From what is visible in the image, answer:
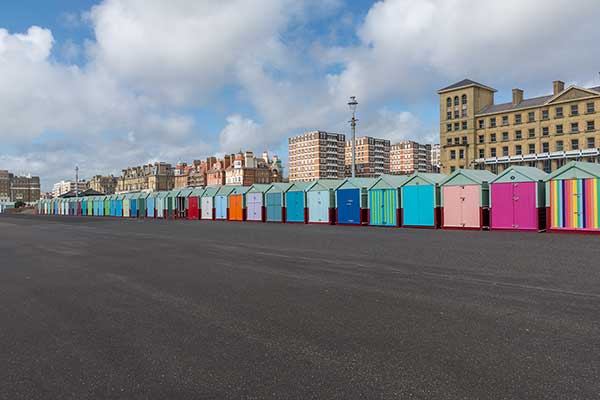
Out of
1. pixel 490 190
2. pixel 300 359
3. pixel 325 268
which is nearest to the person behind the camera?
pixel 300 359

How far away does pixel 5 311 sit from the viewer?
241 inches

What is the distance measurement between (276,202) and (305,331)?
27.6 meters

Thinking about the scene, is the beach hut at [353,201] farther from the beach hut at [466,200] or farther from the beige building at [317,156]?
the beige building at [317,156]

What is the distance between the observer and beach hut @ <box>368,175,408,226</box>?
24.6 metres

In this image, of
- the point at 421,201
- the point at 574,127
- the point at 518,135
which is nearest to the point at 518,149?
the point at 518,135

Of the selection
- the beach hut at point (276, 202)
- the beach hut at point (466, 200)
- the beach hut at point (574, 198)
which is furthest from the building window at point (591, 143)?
the beach hut at point (574, 198)

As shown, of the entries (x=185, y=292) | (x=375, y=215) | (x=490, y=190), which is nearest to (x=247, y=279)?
(x=185, y=292)

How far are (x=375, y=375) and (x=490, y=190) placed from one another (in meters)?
19.4

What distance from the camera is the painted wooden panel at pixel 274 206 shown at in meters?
32.2

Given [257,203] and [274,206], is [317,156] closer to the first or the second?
[257,203]

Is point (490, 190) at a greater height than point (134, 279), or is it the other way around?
point (490, 190)

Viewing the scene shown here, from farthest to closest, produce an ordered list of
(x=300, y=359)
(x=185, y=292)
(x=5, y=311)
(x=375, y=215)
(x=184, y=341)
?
(x=375, y=215) < (x=185, y=292) < (x=5, y=311) < (x=184, y=341) < (x=300, y=359)

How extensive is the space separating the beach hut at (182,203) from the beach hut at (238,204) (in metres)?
8.37

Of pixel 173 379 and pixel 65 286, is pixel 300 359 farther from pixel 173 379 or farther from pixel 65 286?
pixel 65 286
